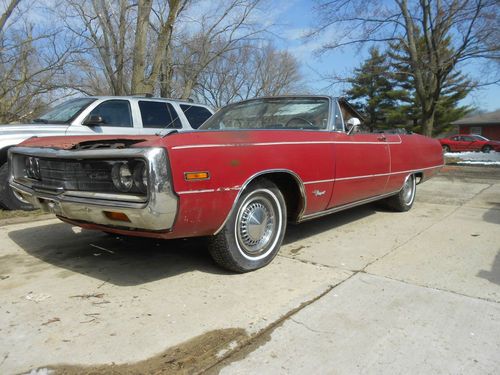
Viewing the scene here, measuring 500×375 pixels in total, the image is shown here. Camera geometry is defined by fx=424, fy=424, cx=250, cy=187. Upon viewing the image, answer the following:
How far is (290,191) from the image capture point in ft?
13.1

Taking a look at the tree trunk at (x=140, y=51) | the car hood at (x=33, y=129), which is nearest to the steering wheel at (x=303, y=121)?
the car hood at (x=33, y=129)

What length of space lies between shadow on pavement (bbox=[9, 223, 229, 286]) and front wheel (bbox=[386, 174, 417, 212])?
10.2ft

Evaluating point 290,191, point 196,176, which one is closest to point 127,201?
point 196,176

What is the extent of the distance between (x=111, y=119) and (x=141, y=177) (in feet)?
13.6

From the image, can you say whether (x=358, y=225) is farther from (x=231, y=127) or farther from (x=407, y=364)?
(x=407, y=364)

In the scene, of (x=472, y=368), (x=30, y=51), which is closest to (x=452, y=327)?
(x=472, y=368)

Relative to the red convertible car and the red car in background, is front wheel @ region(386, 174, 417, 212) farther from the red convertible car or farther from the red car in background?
the red car in background

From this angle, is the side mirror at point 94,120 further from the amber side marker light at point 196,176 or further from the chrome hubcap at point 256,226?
the amber side marker light at point 196,176

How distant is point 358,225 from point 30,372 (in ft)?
13.4

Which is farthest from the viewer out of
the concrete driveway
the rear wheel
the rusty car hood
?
the rear wheel

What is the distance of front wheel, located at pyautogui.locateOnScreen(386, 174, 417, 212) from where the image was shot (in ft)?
19.9

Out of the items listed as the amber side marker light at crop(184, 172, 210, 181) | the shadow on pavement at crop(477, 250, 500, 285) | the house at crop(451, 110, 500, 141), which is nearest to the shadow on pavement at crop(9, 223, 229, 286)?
the amber side marker light at crop(184, 172, 210, 181)

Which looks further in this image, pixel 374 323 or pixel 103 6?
pixel 103 6

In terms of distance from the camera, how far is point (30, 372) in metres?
2.12
